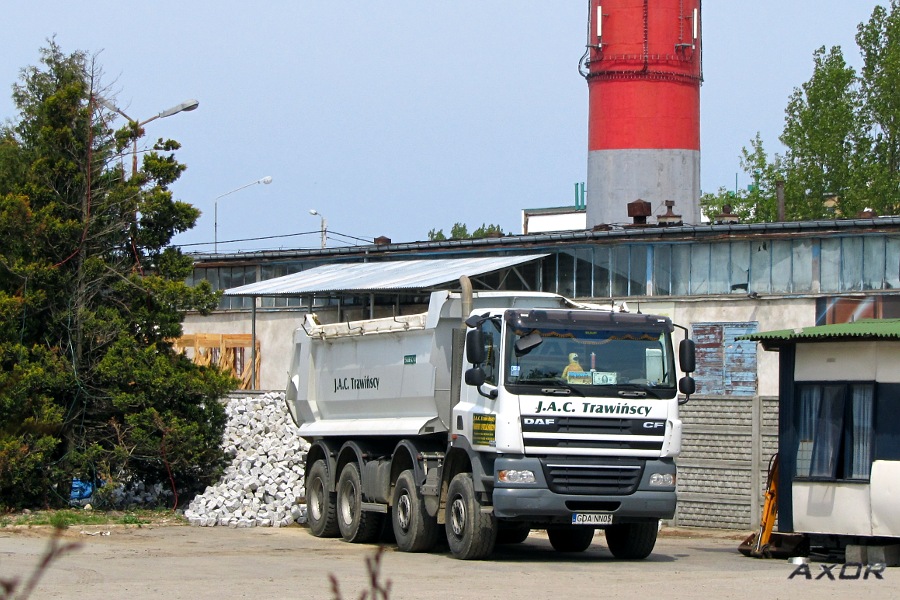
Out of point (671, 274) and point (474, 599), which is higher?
point (671, 274)

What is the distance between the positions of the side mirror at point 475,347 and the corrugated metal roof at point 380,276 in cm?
1675

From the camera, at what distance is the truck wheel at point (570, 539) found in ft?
61.2

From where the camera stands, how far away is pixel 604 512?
1630 cm

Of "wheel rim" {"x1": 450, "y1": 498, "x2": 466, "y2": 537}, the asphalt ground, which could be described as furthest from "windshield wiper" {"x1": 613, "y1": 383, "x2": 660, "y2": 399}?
"wheel rim" {"x1": 450, "y1": 498, "x2": 466, "y2": 537}

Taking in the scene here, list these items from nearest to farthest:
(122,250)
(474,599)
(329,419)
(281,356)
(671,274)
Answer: (474,599), (329,419), (122,250), (671,274), (281,356)

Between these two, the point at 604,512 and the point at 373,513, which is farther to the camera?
the point at 373,513

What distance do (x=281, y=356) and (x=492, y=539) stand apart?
1039 inches

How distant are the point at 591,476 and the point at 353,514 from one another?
192 inches

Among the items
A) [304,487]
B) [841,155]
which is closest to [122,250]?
[304,487]

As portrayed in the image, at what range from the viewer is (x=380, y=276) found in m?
37.9

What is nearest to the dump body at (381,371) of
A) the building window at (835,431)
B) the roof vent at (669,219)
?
the building window at (835,431)

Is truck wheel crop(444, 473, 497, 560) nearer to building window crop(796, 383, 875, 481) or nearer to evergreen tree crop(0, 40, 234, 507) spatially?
building window crop(796, 383, 875, 481)

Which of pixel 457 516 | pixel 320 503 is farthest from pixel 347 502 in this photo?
pixel 457 516

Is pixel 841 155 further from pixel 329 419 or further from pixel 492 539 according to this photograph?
pixel 492 539
